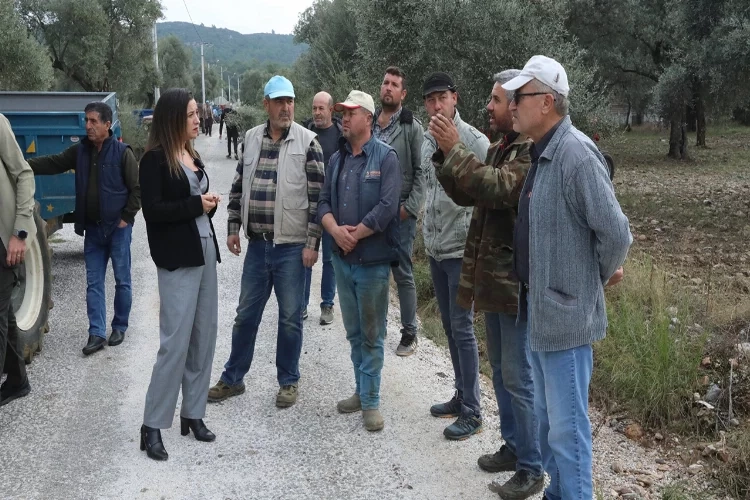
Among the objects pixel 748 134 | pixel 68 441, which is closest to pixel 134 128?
pixel 68 441

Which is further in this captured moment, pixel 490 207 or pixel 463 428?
pixel 463 428

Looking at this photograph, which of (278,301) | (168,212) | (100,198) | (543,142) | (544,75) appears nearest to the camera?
(544,75)

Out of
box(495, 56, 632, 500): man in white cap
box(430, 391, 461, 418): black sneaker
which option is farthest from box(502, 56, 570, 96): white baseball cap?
box(430, 391, 461, 418): black sneaker

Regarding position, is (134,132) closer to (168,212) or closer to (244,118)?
(244,118)

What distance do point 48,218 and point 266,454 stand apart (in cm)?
521

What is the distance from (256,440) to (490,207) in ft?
6.75

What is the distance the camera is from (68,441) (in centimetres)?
450

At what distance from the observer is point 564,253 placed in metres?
2.99

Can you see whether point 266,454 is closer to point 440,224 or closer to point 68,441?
point 68,441

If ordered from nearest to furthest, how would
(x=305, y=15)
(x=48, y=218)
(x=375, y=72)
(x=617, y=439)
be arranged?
1. (x=617, y=439)
2. (x=48, y=218)
3. (x=375, y=72)
4. (x=305, y=15)

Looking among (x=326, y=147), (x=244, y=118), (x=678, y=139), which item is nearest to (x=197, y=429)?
(x=326, y=147)

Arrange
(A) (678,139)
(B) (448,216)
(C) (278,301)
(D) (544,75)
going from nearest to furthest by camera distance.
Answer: (D) (544,75) → (B) (448,216) → (C) (278,301) → (A) (678,139)

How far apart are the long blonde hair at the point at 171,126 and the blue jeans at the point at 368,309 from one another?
46.8 inches

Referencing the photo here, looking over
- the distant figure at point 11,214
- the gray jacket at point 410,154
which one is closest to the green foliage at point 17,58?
the distant figure at point 11,214
